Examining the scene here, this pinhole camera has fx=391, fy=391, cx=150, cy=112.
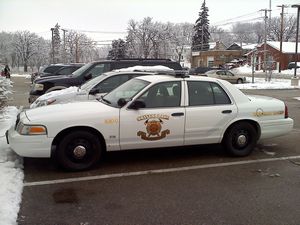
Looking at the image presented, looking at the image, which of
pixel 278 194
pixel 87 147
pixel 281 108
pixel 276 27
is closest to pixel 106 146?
pixel 87 147

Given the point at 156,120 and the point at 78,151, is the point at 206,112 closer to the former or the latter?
the point at 156,120

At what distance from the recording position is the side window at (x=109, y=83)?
9224mm

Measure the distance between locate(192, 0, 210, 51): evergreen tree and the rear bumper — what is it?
7633 cm

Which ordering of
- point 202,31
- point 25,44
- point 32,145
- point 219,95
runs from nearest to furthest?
point 32,145 < point 219,95 < point 202,31 < point 25,44

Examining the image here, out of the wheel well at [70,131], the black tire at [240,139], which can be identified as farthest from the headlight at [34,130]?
the black tire at [240,139]

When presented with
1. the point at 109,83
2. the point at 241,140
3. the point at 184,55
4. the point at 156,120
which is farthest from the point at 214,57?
the point at 156,120

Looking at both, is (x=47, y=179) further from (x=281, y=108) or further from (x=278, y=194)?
(x=281, y=108)

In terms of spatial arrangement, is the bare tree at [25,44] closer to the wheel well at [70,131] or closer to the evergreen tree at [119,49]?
the evergreen tree at [119,49]

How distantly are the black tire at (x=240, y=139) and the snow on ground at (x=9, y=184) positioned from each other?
3.53m

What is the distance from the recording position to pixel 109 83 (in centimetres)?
941

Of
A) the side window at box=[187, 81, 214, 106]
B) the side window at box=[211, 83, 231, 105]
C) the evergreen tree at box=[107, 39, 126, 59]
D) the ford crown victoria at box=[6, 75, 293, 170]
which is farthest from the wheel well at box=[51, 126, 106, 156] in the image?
the evergreen tree at box=[107, 39, 126, 59]

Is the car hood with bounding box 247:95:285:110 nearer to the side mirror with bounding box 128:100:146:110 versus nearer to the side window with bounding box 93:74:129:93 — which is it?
the side mirror with bounding box 128:100:146:110

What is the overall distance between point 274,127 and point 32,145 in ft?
14.2

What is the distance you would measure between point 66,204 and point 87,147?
141 cm
